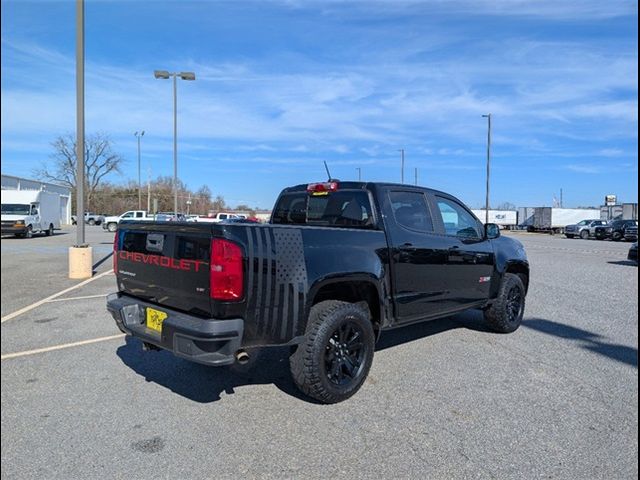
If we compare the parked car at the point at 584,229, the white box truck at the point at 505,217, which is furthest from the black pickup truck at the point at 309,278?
the white box truck at the point at 505,217

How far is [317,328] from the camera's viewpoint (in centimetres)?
385

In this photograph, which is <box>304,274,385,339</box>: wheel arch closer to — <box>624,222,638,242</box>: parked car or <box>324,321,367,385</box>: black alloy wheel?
<box>324,321,367,385</box>: black alloy wheel

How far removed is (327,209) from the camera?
5090 mm

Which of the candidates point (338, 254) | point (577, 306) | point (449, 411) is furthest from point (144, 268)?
point (577, 306)

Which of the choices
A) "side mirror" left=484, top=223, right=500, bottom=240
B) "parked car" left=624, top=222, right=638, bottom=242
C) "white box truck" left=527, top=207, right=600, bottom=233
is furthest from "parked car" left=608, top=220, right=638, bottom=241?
"side mirror" left=484, top=223, right=500, bottom=240

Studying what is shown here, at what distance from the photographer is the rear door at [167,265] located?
3457 mm

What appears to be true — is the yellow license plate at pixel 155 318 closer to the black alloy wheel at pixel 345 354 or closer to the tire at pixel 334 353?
the tire at pixel 334 353

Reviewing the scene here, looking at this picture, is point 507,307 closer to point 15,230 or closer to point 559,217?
point 15,230

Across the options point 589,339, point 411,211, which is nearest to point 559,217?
point 589,339

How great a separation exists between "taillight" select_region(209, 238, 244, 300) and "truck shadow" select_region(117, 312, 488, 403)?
65cm

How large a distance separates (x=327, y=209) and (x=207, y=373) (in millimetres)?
2026

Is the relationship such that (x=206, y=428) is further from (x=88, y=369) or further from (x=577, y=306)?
(x=577, y=306)

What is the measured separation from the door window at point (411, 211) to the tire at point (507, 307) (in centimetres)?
174

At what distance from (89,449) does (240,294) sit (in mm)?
1353
